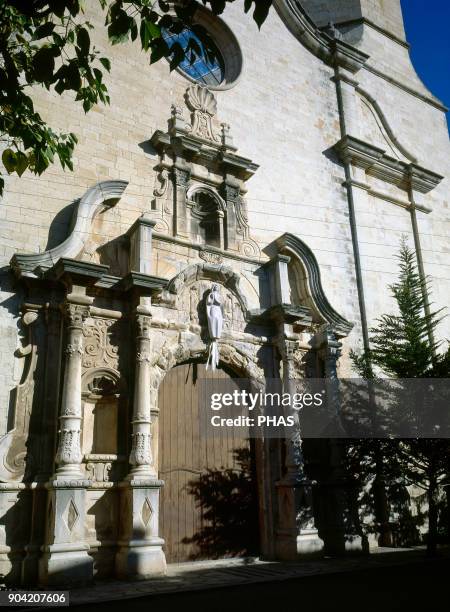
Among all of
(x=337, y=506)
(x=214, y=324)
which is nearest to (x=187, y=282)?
(x=214, y=324)

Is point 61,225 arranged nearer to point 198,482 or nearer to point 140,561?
point 198,482

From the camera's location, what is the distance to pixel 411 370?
35.4 ft

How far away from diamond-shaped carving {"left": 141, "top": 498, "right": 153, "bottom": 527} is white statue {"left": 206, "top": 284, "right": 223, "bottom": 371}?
268 cm

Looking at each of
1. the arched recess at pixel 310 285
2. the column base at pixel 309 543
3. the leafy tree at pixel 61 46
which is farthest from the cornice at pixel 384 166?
the leafy tree at pixel 61 46

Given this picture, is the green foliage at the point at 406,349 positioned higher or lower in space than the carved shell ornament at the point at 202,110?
lower

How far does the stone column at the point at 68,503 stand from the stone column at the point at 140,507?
70 centimetres

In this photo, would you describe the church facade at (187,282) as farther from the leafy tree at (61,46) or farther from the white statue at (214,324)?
the leafy tree at (61,46)

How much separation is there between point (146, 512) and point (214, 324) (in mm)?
3393

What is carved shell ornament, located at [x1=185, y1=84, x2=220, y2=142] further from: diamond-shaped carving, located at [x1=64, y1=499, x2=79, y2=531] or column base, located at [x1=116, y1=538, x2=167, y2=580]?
column base, located at [x1=116, y1=538, x2=167, y2=580]

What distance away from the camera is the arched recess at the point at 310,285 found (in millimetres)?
11922

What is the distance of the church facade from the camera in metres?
8.30

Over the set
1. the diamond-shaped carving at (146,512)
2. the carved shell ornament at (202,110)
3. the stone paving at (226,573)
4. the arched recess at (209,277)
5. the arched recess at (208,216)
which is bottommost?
the stone paving at (226,573)

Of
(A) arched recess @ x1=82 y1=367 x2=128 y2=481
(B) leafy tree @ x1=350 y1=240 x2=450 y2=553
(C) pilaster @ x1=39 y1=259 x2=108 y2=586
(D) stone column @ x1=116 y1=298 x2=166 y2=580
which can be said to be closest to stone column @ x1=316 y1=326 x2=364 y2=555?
(B) leafy tree @ x1=350 y1=240 x2=450 y2=553

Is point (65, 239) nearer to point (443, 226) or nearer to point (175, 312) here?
point (175, 312)
